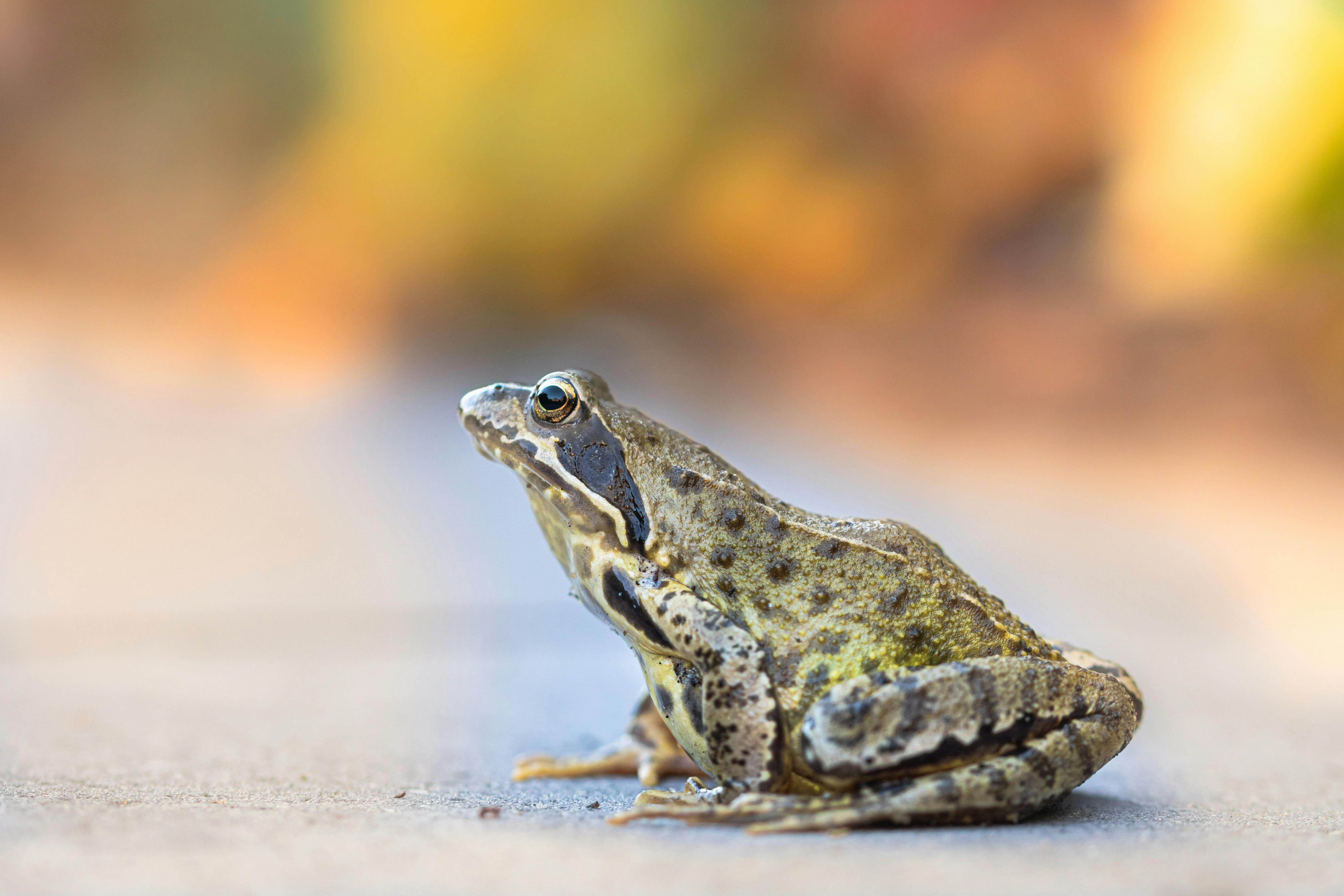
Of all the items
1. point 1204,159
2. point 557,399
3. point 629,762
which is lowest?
point 629,762

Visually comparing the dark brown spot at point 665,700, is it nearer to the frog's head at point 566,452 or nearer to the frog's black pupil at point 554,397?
the frog's head at point 566,452

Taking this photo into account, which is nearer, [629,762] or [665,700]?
[665,700]

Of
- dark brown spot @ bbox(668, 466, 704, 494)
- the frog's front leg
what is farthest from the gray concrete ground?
dark brown spot @ bbox(668, 466, 704, 494)

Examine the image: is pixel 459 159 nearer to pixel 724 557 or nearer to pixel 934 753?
pixel 724 557

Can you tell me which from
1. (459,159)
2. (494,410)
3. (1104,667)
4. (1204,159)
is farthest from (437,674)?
(1204,159)

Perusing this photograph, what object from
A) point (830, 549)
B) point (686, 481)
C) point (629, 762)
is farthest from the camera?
point (629, 762)

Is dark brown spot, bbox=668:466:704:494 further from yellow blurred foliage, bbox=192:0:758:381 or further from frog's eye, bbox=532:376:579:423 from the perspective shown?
yellow blurred foliage, bbox=192:0:758:381

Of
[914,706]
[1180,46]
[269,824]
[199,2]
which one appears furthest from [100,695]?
[1180,46]
